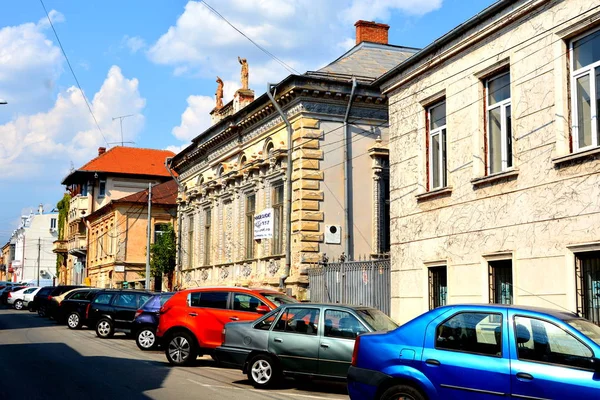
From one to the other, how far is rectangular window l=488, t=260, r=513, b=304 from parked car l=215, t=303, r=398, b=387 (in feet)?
9.09

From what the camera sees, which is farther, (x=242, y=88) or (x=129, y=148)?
(x=129, y=148)

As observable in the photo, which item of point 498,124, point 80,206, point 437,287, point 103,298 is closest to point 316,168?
point 103,298

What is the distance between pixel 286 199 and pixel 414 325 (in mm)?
18134

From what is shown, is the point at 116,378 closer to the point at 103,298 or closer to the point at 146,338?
the point at 146,338

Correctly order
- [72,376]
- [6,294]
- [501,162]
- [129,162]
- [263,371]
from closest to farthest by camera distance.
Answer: [263,371] < [72,376] < [501,162] < [6,294] < [129,162]

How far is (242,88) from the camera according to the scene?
107 ft

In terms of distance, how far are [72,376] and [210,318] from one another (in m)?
3.44

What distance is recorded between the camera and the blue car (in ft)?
25.3

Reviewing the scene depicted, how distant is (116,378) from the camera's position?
45.2ft

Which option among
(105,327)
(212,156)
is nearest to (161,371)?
(105,327)

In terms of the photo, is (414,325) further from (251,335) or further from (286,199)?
(286,199)

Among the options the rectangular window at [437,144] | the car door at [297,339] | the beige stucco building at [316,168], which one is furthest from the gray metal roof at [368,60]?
the car door at [297,339]

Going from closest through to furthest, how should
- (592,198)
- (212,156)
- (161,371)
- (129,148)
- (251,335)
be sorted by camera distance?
(592,198) → (251,335) → (161,371) → (212,156) → (129,148)

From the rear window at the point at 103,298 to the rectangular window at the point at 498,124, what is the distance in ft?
48.0
